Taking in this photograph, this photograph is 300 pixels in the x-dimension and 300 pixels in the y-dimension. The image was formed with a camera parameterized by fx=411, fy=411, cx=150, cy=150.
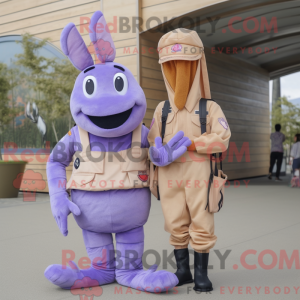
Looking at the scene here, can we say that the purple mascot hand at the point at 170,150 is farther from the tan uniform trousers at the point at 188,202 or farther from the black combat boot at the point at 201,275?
the black combat boot at the point at 201,275

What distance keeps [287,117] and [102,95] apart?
27791mm

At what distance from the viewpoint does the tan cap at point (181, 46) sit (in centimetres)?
302

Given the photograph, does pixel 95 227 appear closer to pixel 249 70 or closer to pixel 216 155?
pixel 216 155

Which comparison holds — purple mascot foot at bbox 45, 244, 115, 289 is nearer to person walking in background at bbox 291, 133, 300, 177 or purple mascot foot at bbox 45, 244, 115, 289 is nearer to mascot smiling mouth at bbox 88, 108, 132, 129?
mascot smiling mouth at bbox 88, 108, 132, 129

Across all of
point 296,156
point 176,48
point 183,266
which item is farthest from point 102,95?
point 296,156

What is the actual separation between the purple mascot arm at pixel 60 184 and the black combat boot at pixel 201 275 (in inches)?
36.6

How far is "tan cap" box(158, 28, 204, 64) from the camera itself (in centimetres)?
302

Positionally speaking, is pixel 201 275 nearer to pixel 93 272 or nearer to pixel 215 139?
pixel 93 272

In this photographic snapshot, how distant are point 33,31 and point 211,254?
747 cm

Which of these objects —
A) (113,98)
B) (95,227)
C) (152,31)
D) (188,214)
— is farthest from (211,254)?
(152,31)

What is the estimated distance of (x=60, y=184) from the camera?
10.0 feet

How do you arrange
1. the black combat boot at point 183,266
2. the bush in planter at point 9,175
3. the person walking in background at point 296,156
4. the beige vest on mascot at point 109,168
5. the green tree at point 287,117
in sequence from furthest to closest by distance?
the green tree at point 287,117, the person walking in background at point 296,156, the bush in planter at point 9,175, the black combat boot at point 183,266, the beige vest on mascot at point 109,168

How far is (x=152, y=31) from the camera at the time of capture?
820 cm

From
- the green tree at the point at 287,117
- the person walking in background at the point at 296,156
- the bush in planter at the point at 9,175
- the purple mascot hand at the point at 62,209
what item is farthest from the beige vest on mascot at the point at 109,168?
the green tree at the point at 287,117
